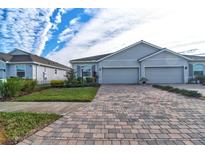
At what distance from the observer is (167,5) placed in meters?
4.24

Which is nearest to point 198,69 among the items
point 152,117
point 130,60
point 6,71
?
point 130,60

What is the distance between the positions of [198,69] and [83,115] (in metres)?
19.3

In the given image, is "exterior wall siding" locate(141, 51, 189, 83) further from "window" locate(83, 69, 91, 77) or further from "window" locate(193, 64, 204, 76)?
"window" locate(83, 69, 91, 77)

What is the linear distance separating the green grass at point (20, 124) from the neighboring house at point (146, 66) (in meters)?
15.4

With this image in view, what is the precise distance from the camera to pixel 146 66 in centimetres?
2000

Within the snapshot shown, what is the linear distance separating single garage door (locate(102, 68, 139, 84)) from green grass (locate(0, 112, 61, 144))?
50.0 ft

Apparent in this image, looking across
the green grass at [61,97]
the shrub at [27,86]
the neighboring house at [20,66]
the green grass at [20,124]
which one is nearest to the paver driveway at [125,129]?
the green grass at [20,124]

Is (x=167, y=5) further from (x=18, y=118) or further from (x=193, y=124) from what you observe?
(x=18, y=118)

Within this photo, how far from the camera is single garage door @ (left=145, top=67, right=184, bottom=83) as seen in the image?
1978 centimetres

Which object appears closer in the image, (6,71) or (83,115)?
(83,115)

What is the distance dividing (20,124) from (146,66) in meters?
17.3

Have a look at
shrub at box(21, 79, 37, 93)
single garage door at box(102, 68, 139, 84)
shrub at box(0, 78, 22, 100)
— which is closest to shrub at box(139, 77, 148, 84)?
single garage door at box(102, 68, 139, 84)
